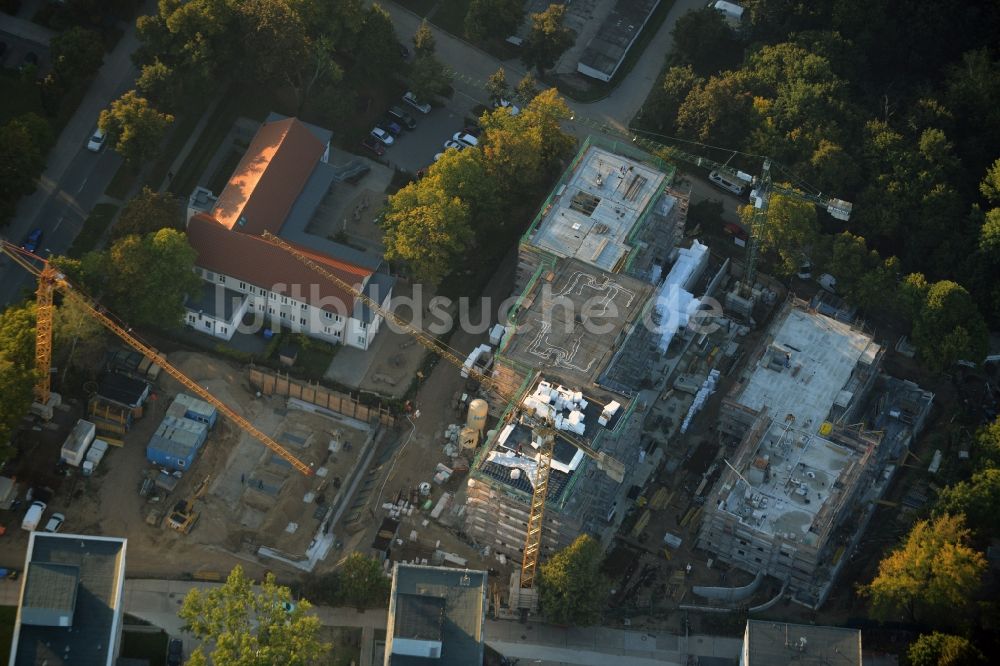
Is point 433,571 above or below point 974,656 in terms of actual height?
below

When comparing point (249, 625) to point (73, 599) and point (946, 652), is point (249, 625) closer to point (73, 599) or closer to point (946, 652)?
point (73, 599)

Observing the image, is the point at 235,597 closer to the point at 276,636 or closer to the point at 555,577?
the point at 276,636

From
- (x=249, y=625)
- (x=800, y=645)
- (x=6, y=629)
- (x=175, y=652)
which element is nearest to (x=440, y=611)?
(x=249, y=625)

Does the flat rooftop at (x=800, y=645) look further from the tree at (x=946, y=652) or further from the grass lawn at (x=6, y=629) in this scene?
the grass lawn at (x=6, y=629)

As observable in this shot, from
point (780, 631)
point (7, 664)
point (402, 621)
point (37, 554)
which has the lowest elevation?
point (7, 664)

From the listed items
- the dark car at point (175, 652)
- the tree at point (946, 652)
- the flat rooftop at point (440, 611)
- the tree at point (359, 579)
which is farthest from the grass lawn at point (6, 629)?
the tree at point (946, 652)

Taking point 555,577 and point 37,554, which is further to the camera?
point 555,577

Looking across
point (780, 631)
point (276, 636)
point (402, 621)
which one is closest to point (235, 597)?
point (276, 636)
